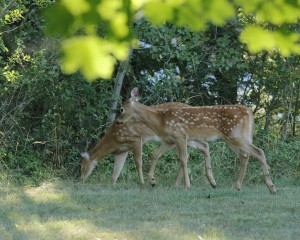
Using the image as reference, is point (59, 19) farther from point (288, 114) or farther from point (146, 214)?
point (288, 114)

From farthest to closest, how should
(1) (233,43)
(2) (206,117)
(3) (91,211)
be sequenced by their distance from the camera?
1. (1) (233,43)
2. (2) (206,117)
3. (3) (91,211)

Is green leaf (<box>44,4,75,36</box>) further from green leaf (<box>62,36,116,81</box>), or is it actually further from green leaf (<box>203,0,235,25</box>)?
green leaf (<box>203,0,235,25</box>)

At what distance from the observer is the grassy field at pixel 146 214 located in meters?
A: 6.47

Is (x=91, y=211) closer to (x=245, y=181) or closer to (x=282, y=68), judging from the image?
(x=245, y=181)

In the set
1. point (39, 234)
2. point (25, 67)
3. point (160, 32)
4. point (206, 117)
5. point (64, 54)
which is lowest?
point (39, 234)

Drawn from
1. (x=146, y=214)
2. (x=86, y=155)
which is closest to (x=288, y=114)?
(x=86, y=155)

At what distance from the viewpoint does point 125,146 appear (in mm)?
11945

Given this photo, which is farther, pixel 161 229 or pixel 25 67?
pixel 25 67

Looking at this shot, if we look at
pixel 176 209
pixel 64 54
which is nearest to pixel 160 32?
pixel 176 209

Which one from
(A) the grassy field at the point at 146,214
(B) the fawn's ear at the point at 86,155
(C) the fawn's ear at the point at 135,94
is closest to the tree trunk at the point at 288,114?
(B) the fawn's ear at the point at 86,155

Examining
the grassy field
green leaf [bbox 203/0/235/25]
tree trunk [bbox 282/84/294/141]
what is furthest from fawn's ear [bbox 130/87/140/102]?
green leaf [bbox 203/0/235/25]

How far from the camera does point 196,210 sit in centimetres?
782

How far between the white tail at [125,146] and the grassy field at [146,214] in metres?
1.43

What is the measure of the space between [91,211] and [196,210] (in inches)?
42.1
